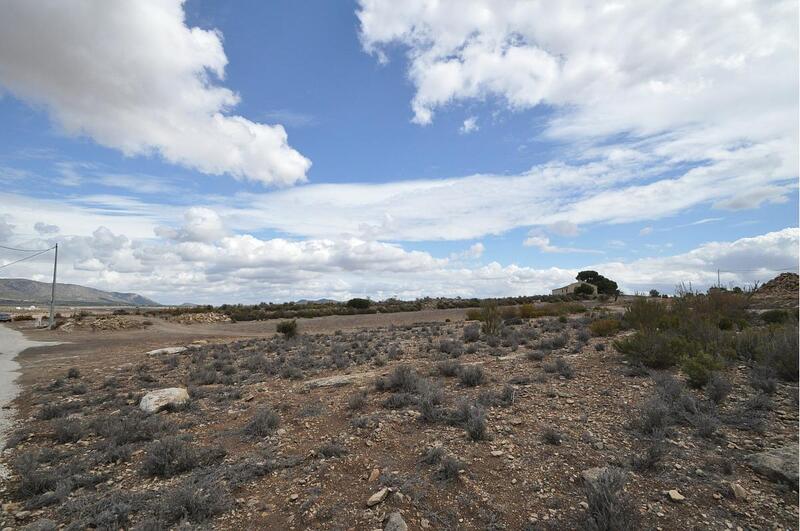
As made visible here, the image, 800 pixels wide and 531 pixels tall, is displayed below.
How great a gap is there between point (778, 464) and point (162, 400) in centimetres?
1091

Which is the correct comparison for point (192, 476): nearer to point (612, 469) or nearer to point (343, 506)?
point (343, 506)

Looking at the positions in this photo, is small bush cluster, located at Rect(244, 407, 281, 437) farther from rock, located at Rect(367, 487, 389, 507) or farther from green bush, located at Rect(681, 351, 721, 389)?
green bush, located at Rect(681, 351, 721, 389)

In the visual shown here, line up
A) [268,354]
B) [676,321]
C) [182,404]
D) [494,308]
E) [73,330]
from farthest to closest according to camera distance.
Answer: [73,330], [494,308], [268,354], [676,321], [182,404]

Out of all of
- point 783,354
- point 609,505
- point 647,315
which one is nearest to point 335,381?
point 609,505

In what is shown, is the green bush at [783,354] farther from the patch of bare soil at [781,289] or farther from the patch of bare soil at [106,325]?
the patch of bare soil at [106,325]

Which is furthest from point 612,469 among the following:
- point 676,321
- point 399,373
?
point 676,321

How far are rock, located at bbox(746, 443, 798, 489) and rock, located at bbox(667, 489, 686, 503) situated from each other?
3.73ft

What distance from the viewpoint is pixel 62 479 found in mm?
5625

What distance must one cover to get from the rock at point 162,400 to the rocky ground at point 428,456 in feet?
0.16

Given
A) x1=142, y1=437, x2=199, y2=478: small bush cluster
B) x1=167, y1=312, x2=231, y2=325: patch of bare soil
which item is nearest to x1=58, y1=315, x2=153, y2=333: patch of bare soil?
x1=167, y1=312, x2=231, y2=325: patch of bare soil

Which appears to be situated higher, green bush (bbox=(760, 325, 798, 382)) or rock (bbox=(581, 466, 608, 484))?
green bush (bbox=(760, 325, 798, 382))

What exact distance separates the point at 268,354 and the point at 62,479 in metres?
11.2

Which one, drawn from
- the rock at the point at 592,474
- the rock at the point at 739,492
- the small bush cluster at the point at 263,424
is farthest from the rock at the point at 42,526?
the rock at the point at 739,492

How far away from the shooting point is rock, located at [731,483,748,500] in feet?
13.8
